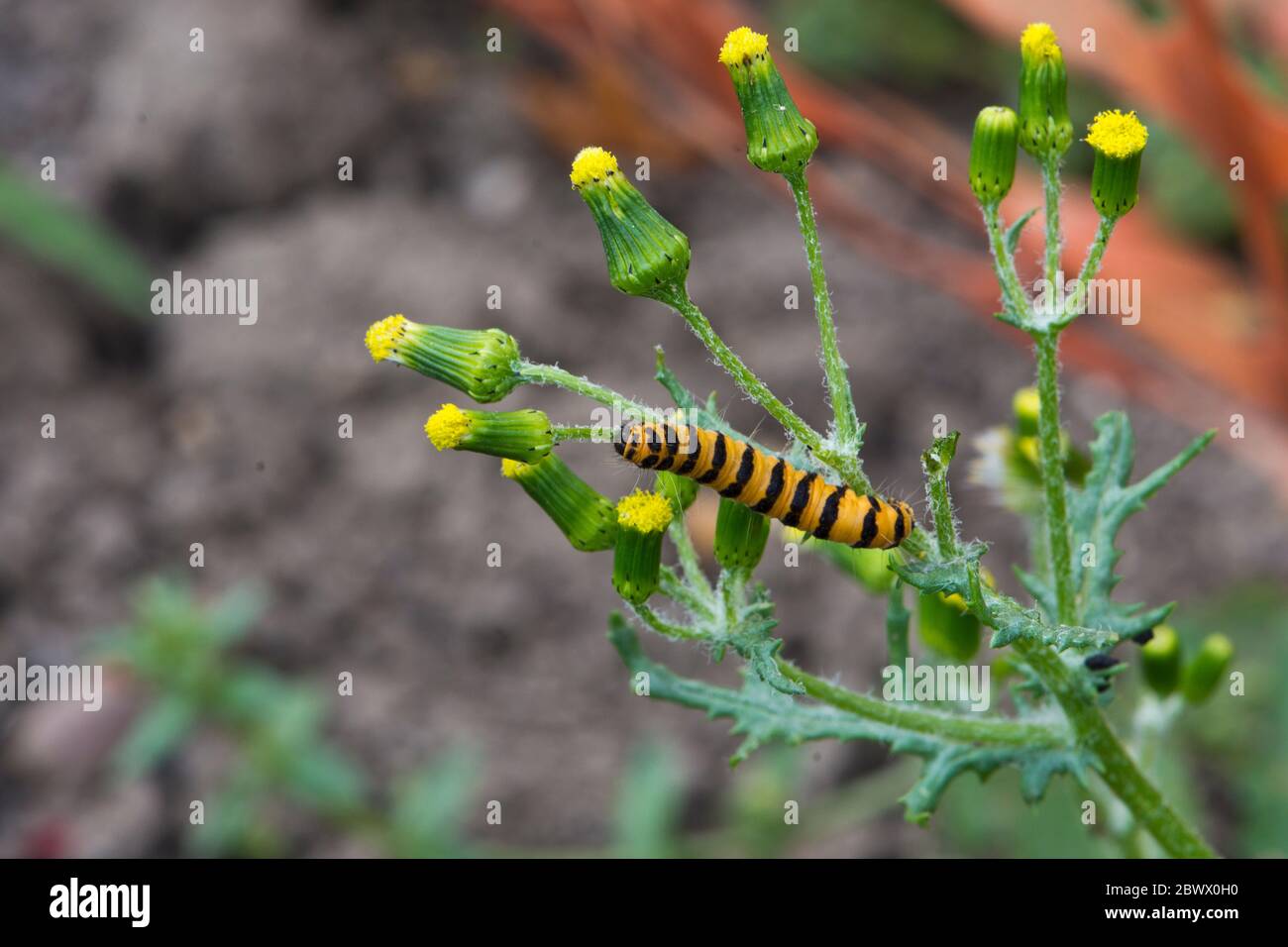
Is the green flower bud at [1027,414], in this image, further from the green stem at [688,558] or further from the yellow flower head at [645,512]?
the yellow flower head at [645,512]

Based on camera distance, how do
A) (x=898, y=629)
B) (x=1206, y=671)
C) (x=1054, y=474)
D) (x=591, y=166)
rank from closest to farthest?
(x=591, y=166) → (x=1054, y=474) → (x=898, y=629) → (x=1206, y=671)

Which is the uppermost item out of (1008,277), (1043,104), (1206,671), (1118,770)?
(1043,104)

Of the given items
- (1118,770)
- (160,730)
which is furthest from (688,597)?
(160,730)

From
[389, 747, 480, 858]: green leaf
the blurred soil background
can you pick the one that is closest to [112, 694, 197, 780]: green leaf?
the blurred soil background

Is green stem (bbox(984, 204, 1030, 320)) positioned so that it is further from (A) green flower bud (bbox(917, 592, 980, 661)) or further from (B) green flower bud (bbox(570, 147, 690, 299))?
(A) green flower bud (bbox(917, 592, 980, 661))

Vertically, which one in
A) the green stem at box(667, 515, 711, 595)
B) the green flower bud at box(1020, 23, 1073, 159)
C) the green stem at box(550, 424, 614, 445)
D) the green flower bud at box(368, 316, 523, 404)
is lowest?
the green stem at box(667, 515, 711, 595)

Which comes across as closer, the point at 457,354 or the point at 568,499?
the point at 457,354

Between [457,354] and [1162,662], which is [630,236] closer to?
[457,354]
